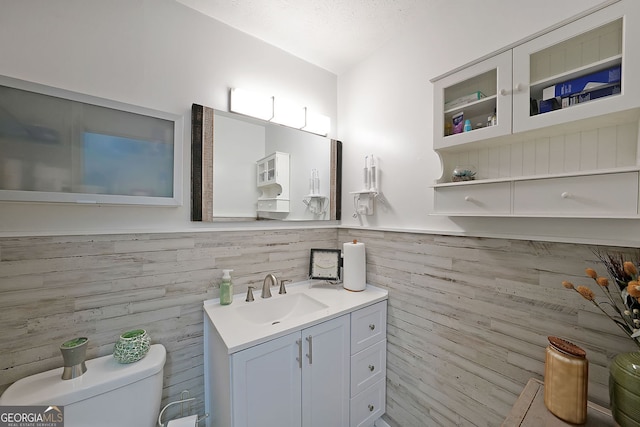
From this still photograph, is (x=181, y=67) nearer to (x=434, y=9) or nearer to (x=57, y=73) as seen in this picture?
(x=57, y=73)

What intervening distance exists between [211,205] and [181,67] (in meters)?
0.78

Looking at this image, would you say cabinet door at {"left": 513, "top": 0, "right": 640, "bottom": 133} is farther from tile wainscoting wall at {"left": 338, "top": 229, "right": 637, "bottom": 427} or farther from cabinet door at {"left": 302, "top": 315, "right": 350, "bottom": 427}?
cabinet door at {"left": 302, "top": 315, "right": 350, "bottom": 427}

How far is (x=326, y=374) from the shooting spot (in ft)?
3.93

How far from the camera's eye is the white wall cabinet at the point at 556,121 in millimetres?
715

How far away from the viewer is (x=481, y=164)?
3.68 ft

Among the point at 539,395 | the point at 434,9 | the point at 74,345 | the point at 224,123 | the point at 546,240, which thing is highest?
the point at 434,9

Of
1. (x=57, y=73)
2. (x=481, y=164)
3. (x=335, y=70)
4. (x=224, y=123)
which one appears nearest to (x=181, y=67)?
(x=224, y=123)

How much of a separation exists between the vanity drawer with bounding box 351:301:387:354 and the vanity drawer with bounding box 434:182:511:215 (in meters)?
0.72

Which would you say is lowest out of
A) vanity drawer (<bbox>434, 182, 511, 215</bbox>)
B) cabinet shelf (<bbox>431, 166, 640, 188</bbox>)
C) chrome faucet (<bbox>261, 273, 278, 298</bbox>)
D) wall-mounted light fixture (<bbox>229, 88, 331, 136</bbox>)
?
chrome faucet (<bbox>261, 273, 278, 298</bbox>)

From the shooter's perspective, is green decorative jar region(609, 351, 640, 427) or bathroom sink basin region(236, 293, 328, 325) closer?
green decorative jar region(609, 351, 640, 427)

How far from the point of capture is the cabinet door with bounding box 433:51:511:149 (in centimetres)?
93

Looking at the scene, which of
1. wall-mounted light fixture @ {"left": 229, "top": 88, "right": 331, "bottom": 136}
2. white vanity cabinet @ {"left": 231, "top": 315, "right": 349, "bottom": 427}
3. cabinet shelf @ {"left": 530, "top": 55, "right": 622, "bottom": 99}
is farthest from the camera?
wall-mounted light fixture @ {"left": 229, "top": 88, "right": 331, "bottom": 136}

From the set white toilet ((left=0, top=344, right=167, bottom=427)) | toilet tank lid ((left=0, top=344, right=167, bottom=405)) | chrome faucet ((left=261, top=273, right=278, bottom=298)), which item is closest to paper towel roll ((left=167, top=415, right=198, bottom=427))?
white toilet ((left=0, top=344, right=167, bottom=427))

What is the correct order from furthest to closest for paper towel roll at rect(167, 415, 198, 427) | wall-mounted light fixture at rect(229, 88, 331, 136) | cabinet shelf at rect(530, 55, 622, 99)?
wall-mounted light fixture at rect(229, 88, 331, 136) < paper towel roll at rect(167, 415, 198, 427) < cabinet shelf at rect(530, 55, 622, 99)
